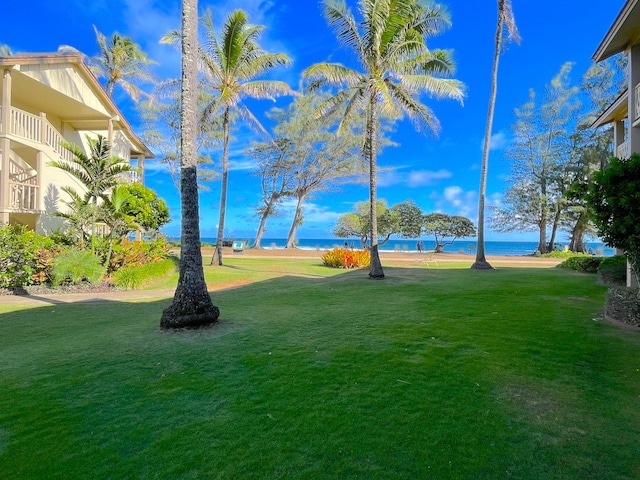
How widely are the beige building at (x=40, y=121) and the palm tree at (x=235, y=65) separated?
16.3 ft

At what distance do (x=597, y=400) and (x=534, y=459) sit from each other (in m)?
1.49

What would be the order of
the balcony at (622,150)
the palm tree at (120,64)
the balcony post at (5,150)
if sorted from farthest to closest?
the palm tree at (120,64) → the balcony post at (5,150) → the balcony at (622,150)

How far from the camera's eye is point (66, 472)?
2402 millimetres

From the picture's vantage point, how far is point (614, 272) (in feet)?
38.1

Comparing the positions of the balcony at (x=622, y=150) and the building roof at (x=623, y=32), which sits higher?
the building roof at (x=623, y=32)

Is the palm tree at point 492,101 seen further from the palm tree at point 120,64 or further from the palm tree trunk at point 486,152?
the palm tree at point 120,64

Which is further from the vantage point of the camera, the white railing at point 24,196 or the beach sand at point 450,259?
the beach sand at point 450,259

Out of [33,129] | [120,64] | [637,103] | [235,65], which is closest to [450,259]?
[637,103]

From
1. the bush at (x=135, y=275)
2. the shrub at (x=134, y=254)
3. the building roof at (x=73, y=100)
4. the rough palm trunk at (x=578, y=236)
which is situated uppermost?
the building roof at (x=73, y=100)

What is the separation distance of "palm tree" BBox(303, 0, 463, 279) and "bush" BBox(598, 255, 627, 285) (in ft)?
24.3

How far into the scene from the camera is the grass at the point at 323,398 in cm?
253

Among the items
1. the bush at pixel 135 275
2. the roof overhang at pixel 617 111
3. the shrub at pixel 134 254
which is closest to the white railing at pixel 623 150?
the roof overhang at pixel 617 111

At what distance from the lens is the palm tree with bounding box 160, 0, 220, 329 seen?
5.85 metres

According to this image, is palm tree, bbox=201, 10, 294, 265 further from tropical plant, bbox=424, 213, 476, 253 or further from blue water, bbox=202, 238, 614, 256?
tropical plant, bbox=424, 213, 476, 253
